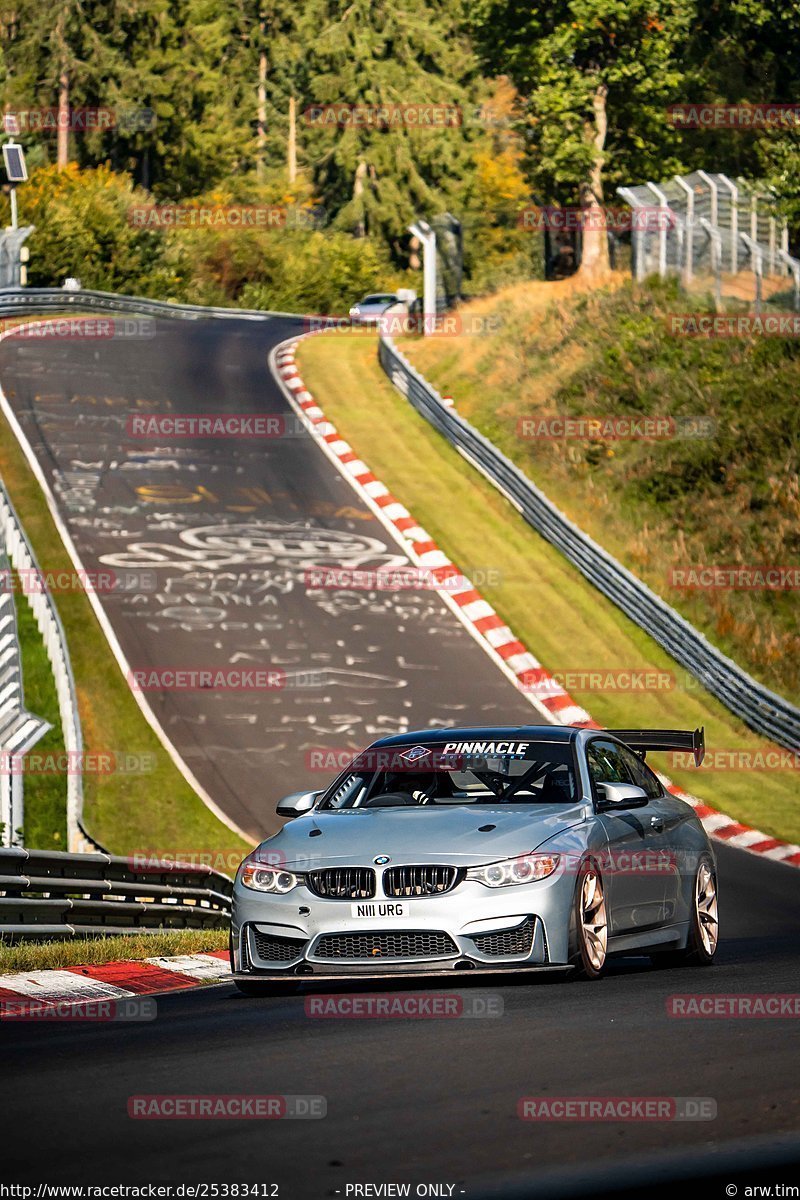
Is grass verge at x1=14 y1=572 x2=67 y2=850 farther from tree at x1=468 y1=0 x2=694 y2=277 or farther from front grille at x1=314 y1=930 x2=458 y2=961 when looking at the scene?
tree at x1=468 y1=0 x2=694 y2=277

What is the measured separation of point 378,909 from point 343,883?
0.24 metres

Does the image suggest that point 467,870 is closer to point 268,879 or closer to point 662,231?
point 268,879

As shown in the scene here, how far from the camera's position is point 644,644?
2720 cm

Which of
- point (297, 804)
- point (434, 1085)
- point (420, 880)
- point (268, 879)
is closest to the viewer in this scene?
point (434, 1085)

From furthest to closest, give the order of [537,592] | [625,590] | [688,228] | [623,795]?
[688,228] → [537,592] → [625,590] → [623,795]

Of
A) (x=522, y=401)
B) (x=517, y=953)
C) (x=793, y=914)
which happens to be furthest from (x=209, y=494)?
(x=517, y=953)

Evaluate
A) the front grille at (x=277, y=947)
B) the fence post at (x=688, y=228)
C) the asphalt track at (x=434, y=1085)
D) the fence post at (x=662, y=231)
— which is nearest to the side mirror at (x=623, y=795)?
the asphalt track at (x=434, y=1085)

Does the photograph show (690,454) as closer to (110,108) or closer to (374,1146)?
(374,1146)

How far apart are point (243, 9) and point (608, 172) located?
58.4 metres

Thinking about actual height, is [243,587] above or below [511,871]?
below

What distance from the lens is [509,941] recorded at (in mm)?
9016

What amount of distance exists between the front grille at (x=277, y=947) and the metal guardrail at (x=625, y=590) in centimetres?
1529

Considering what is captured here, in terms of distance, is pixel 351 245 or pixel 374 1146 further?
pixel 351 245

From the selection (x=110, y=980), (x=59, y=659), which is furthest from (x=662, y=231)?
(x=110, y=980)
